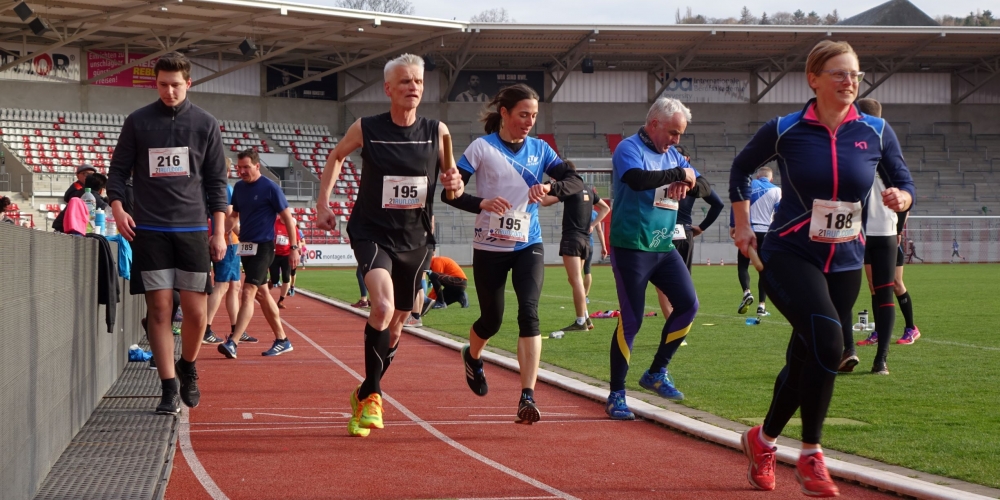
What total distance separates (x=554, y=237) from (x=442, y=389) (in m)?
37.7

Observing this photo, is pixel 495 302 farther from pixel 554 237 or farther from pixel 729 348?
pixel 554 237

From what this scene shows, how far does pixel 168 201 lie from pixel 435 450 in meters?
2.24

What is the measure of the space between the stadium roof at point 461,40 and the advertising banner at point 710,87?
0.44 m

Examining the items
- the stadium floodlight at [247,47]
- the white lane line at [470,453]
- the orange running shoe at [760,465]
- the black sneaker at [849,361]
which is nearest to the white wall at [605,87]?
the stadium floodlight at [247,47]

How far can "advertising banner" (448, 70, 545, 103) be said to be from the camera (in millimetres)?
51938

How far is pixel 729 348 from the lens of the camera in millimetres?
10984

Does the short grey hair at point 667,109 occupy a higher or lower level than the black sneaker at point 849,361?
higher

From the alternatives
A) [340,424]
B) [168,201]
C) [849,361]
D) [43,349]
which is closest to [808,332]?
[340,424]

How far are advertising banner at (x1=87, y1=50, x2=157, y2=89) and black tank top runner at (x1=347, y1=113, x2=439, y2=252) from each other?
1626 inches

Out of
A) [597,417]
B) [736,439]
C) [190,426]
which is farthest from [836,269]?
[190,426]

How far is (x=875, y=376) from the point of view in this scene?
8.40 m

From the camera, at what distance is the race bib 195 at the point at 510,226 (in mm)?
6508

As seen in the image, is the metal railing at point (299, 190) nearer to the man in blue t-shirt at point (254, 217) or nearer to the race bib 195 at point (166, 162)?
the man in blue t-shirt at point (254, 217)

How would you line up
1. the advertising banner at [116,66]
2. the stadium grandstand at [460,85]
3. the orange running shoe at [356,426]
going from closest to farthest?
the orange running shoe at [356,426] → the stadium grandstand at [460,85] → the advertising banner at [116,66]
